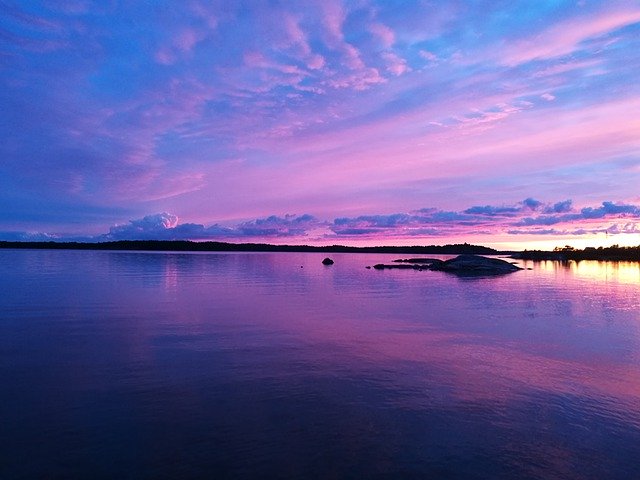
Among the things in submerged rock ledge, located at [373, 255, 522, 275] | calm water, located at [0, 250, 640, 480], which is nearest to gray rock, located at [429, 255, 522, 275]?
submerged rock ledge, located at [373, 255, 522, 275]

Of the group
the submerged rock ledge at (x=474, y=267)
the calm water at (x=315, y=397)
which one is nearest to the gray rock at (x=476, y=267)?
the submerged rock ledge at (x=474, y=267)

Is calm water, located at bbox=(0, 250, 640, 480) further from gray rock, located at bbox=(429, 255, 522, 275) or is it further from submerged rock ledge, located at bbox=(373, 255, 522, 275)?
submerged rock ledge, located at bbox=(373, 255, 522, 275)

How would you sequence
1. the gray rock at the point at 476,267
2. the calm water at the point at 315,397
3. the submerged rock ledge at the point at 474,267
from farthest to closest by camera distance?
1. the submerged rock ledge at the point at 474,267
2. the gray rock at the point at 476,267
3. the calm water at the point at 315,397

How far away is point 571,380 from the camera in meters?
12.5

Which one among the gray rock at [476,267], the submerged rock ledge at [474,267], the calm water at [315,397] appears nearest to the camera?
the calm water at [315,397]

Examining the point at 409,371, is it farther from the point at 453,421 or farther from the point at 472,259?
the point at 472,259

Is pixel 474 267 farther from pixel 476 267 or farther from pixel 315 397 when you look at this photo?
pixel 315 397

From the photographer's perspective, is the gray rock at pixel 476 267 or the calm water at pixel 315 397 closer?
the calm water at pixel 315 397

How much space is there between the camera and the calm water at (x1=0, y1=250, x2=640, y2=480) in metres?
7.61

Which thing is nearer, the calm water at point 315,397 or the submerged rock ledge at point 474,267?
the calm water at point 315,397

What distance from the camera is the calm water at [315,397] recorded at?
7.61m

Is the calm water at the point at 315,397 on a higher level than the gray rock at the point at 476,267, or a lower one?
higher

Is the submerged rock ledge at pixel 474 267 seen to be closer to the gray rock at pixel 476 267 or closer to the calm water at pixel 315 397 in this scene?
the gray rock at pixel 476 267

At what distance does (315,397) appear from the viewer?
1077 cm
